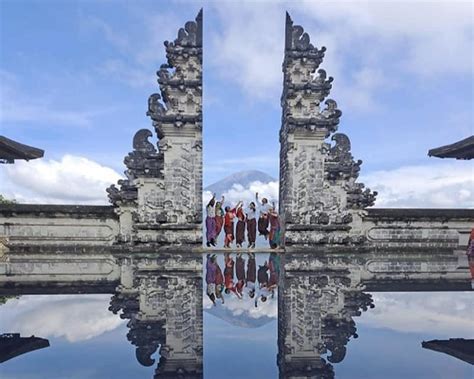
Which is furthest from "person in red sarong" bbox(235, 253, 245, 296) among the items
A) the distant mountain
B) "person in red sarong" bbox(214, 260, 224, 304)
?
the distant mountain

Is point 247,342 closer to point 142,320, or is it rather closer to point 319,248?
point 142,320

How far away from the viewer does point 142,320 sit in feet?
18.3

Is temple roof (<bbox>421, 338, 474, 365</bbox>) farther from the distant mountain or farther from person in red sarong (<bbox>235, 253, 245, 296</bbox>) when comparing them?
person in red sarong (<bbox>235, 253, 245, 296</bbox>)

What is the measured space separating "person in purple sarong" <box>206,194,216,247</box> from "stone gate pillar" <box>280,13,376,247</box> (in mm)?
2411

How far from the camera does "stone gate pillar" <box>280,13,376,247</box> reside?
1714cm

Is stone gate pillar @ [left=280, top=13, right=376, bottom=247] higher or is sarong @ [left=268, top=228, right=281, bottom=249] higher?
stone gate pillar @ [left=280, top=13, right=376, bottom=247]

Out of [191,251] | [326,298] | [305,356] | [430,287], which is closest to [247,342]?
[305,356]

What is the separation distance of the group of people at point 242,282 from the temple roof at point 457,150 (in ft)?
25.3

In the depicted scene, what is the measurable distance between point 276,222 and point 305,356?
1346cm

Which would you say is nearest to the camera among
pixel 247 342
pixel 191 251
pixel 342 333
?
pixel 247 342

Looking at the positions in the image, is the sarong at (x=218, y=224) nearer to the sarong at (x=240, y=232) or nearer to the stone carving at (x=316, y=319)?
the sarong at (x=240, y=232)

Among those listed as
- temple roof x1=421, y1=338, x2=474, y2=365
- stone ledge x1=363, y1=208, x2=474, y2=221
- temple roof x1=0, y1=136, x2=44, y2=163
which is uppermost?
temple roof x1=0, y1=136, x2=44, y2=163

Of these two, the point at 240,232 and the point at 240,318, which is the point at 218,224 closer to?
the point at 240,232

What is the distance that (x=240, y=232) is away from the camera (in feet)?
57.3
